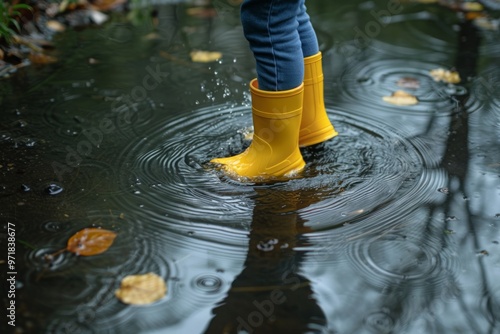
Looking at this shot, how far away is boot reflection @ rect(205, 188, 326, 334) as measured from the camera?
1476 millimetres

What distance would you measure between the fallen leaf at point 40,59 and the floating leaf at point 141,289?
1839mm

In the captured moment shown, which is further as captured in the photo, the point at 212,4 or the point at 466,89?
the point at 212,4

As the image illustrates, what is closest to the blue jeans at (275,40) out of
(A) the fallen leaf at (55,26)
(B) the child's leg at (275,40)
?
(B) the child's leg at (275,40)

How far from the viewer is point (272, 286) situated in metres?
1.59

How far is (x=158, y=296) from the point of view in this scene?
5.11 feet

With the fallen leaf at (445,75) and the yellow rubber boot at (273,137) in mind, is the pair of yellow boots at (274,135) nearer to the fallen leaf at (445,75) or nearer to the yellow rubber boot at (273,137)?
the yellow rubber boot at (273,137)

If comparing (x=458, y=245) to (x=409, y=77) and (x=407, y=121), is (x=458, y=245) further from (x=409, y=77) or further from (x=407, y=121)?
(x=409, y=77)

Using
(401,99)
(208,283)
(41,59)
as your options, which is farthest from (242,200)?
(41,59)

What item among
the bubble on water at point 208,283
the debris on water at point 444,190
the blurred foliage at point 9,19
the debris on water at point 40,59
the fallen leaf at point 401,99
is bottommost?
the fallen leaf at point 401,99

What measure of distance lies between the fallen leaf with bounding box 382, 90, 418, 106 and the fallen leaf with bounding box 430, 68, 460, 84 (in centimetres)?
26

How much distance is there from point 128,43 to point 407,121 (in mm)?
1629

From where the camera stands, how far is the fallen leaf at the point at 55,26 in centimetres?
353

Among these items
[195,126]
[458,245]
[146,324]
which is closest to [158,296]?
[146,324]

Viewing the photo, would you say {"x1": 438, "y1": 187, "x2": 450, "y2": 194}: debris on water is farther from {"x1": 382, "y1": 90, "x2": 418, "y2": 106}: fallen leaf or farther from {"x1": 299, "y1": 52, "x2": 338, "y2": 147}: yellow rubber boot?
{"x1": 382, "y1": 90, "x2": 418, "y2": 106}: fallen leaf
